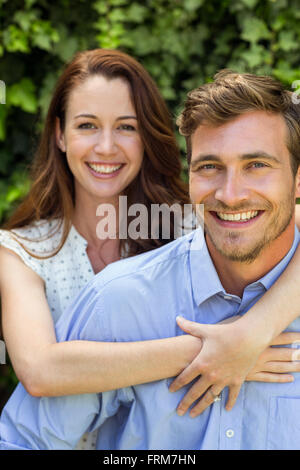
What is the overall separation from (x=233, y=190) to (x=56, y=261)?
1.06 meters

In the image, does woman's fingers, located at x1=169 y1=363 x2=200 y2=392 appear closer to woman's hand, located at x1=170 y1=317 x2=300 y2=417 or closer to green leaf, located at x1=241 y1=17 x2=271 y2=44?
woman's hand, located at x1=170 y1=317 x2=300 y2=417

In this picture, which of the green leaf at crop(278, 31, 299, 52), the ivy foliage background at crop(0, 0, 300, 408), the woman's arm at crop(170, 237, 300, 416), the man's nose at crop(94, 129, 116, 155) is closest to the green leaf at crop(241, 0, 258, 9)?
the ivy foliage background at crop(0, 0, 300, 408)

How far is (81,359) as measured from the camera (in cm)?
197

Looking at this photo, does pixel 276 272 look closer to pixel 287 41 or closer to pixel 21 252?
pixel 21 252

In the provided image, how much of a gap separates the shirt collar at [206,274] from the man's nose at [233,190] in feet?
0.84

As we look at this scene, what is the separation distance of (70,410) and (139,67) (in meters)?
1.52

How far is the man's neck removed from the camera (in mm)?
2008

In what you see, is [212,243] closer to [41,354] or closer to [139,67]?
[41,354]

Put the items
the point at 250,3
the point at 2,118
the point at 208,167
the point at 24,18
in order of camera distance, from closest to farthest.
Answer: the point at 208,167, the point at 250,3, the point at 24,18, the point at 2,118

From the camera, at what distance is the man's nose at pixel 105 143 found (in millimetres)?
2568

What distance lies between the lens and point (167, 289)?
Answer: 2018 mm

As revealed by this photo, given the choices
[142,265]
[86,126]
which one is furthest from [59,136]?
[142,265]

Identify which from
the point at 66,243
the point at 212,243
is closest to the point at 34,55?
the point at 66,243

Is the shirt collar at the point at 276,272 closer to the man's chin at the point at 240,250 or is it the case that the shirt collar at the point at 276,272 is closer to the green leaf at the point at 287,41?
the man's chin at the point at 240,250
